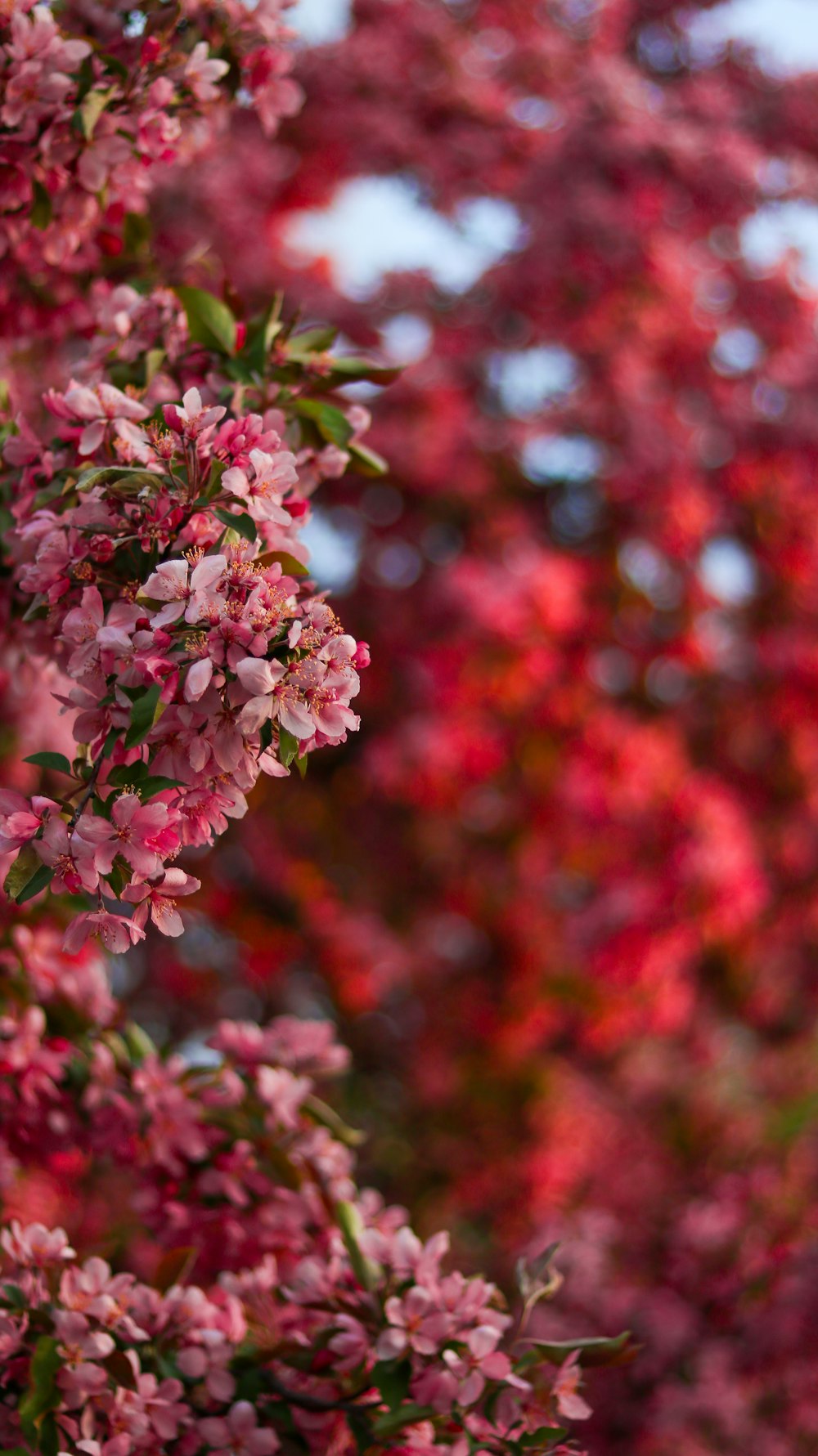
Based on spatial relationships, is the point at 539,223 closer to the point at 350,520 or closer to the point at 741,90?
the point at 741,90

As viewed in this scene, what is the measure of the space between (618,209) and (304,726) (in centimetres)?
323

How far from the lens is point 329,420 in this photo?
5.56 feet

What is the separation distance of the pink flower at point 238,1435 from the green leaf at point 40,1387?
20 centimetres

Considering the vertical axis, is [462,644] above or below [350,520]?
below

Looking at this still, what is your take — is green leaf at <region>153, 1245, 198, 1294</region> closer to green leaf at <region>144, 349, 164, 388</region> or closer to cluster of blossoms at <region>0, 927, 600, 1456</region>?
cluster of blossoms at <region>0, 927, 600, 1456</region>

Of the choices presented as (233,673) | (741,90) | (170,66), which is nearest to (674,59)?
(741,90)

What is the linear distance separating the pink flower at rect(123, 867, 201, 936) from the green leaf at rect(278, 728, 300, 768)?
0.53 ft

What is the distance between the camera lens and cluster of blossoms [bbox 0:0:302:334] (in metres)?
1.66

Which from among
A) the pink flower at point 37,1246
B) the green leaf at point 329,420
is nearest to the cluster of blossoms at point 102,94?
the green leaf at point 329,420

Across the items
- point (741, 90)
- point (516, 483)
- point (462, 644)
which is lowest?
point (462, 644)

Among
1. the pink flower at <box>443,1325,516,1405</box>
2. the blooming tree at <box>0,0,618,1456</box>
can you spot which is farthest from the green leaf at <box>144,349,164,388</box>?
the pink flower at <box>443,1325,516,1405</box>

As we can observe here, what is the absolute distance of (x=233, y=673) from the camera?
122 cm

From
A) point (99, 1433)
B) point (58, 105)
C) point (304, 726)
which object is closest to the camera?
point (304, 726)

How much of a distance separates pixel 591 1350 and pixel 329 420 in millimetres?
1241
